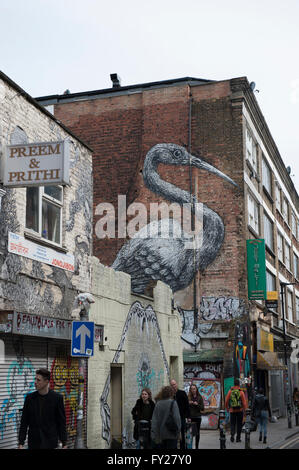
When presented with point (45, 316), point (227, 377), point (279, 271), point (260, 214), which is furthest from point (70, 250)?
point (279, 271)

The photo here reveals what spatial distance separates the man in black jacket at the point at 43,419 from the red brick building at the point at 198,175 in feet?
55.4

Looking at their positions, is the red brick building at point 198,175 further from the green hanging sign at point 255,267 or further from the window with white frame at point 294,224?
the window with white frame at point 294,224

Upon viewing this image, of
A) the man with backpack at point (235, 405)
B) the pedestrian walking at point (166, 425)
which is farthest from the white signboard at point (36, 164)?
the man with backpack at point (235, 405)

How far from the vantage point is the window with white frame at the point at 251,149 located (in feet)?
91.2

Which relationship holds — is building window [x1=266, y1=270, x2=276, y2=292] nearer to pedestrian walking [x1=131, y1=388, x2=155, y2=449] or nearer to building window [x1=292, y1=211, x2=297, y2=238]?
building window [x1=292, y1=211, x2=297, y2=238]

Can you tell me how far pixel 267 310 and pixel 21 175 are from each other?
21834 mm

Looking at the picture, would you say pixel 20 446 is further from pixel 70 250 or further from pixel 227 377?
pixel 227 377

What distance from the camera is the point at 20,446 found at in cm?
753

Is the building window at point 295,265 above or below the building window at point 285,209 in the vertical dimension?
below

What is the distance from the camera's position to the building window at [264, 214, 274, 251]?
31.8 metres

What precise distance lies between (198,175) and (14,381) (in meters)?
17.4

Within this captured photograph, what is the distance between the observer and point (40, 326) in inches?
431

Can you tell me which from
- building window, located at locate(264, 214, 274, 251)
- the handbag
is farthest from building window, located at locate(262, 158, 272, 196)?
the handbag

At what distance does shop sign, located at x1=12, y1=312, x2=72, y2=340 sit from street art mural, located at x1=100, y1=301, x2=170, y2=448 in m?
2.74
